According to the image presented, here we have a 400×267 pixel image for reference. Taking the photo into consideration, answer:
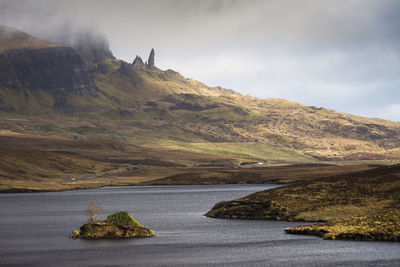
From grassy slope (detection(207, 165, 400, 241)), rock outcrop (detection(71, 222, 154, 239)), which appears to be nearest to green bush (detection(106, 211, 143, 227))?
rock outcrop (detection(71, 222, 154, 239))

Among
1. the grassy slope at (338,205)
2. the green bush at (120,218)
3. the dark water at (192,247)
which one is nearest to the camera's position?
the dark water at (192,247)

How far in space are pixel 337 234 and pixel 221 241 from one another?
16164mm

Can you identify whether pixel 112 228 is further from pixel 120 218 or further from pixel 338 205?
pixel 338 205

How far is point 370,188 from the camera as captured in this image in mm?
110000

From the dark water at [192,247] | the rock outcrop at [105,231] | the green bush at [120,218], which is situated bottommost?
the dark water at [192,247]

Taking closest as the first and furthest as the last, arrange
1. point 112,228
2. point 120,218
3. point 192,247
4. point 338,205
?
point 192,247
point 112,228
point 120,218
point 338,205

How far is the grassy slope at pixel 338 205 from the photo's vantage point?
78.7 m

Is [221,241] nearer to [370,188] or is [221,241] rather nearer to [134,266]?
[134,266]

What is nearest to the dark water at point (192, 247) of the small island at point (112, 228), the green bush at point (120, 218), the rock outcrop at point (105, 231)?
the rock outcrop at point (105, 231)

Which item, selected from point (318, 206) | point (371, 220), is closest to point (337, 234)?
point (371, 220)

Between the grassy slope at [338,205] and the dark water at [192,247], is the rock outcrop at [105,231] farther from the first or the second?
the grassy slope at [338,205]

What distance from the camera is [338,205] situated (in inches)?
4033

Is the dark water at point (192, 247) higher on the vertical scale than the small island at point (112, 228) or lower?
lower

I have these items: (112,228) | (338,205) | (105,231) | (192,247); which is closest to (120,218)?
(112,228)
